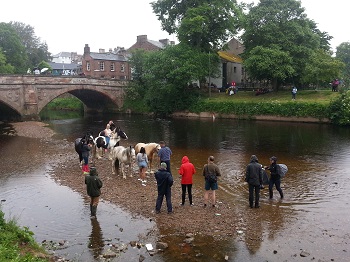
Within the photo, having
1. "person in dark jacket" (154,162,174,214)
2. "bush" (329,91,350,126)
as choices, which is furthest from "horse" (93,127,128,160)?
"bush" (329,91,350,126)

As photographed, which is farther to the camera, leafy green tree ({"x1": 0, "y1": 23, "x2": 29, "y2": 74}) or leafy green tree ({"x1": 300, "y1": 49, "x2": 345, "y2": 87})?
leafy green tree ({"x1": 0, "y1": 23, "x2": 29, "y2": 74})

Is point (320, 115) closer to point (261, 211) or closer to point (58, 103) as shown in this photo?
point (261, 211)

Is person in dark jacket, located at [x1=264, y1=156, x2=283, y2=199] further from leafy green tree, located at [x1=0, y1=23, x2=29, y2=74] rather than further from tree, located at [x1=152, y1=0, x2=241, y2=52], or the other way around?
leafy green tree, located at [x1=0, y1=23, x2=29, y2=74]

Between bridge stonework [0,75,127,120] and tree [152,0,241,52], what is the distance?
1393 centimetres

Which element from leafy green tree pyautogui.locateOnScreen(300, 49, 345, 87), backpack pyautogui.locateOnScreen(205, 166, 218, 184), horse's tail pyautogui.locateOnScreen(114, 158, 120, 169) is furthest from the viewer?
leafy green tree pyautogui.locateOnScreen(300, 49, 345, 87)

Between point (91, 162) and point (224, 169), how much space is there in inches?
299

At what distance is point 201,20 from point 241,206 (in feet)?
130

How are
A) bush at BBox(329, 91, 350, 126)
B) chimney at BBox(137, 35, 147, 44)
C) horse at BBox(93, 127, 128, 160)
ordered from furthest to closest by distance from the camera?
chimney at BBox(137, 35, 147, 44)
bush at BBox(329, 91, 350, 126)
horse at BBox(93, 127, 128, 160)

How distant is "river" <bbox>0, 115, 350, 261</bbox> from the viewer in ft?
32.9

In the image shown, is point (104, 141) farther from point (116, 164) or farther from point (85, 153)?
point (116, 164)

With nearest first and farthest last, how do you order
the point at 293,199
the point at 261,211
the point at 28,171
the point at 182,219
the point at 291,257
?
the point at 291,257 < the point at 182,219 < the point at 261,211 < the point at 293,199 < the point at 28,171

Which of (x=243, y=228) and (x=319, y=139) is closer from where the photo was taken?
(x=243, y=228)

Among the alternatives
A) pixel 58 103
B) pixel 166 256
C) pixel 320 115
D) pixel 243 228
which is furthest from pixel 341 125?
pixel 58 103

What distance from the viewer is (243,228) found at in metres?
11.3
